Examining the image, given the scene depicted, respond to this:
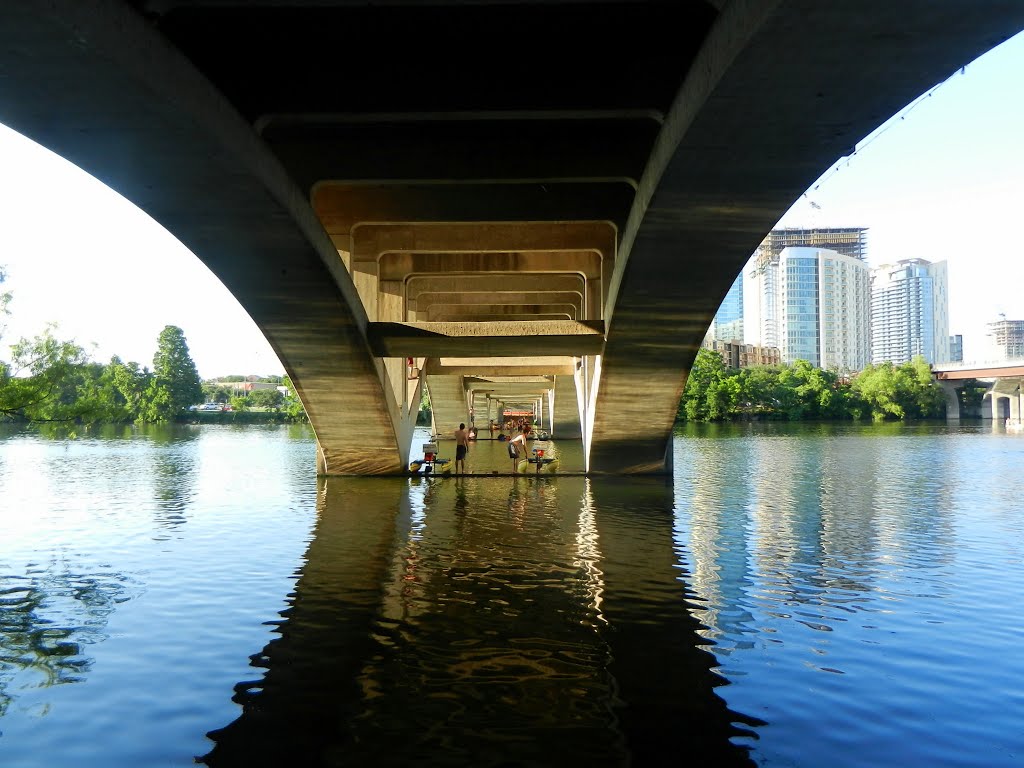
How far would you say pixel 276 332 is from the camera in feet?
56.7

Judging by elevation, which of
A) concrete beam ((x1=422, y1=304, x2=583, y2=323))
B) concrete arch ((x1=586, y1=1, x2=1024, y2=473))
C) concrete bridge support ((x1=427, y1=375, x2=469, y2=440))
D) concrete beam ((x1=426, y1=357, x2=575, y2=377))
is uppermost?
concrete beam ((x1=422, y1=304, x2=583, y2=323))

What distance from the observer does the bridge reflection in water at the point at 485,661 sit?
5281mm

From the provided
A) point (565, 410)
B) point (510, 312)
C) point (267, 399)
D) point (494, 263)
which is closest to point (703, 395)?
point (565, 410)

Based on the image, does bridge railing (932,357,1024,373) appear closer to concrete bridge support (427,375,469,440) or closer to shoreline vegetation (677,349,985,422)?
shoreline vegetation (677,349,985,422)

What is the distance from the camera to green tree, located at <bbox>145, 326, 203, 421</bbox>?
298 ft


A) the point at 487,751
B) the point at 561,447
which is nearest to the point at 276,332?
the point at 487,751

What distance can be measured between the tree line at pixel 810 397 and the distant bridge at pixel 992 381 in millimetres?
2507

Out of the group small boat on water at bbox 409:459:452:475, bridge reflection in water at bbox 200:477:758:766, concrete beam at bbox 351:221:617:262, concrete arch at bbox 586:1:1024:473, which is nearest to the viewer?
bridge reflection in water at bbox 200:477:758:766

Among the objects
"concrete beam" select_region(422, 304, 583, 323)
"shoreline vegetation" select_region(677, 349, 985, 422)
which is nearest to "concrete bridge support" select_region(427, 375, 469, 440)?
"concrete beam" select_region(422, 304, 583, 323)

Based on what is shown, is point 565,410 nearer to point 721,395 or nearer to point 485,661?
point 485,661

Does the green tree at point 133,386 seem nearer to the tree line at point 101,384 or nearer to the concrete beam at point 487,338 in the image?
the tree line at point 101,384

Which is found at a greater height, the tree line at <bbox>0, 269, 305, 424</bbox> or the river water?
the tree line at <bbox>0, 269, 305, 424</bbox>

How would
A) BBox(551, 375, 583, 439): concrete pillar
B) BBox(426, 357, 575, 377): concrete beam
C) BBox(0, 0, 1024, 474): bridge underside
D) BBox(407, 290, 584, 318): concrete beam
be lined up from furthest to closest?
1. BBox(551, 375, 583, 439): concrete pillar
2. BBox(426, 357, 575, 377): concrete beam
3. BBox(407, 290, 584, 318): concrete beam
4. BBox(0, 0, 1024, 474): bridge underside

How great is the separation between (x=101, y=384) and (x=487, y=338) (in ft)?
259
